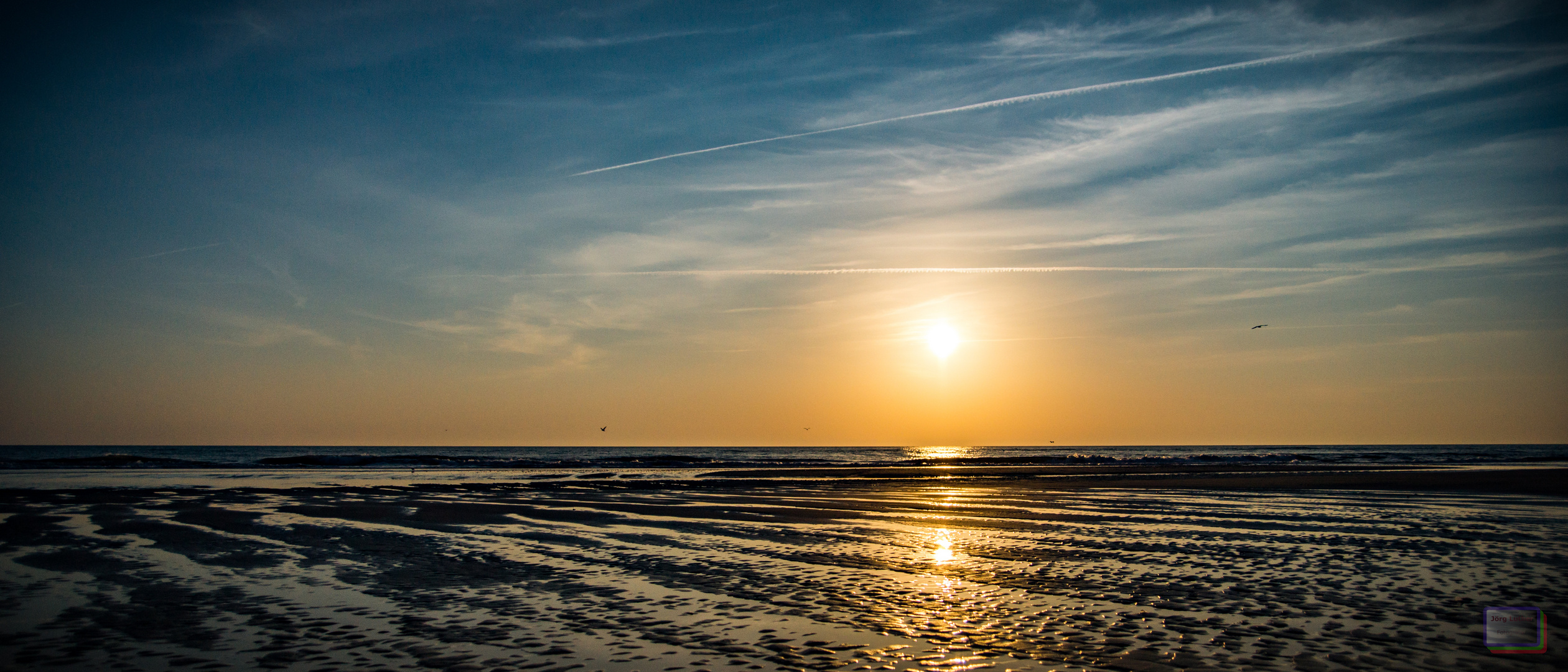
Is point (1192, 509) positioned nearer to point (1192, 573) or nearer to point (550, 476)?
point (1192, 573)

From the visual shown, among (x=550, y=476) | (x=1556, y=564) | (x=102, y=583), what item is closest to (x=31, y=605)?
(x=102, y=583)

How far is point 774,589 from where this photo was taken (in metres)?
9.88

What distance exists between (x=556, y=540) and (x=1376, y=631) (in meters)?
12.5

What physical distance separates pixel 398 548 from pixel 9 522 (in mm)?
11148

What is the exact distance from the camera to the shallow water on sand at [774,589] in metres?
6.86

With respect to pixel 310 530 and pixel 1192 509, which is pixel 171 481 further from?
pixel 1192 509

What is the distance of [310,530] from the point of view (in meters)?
16.7

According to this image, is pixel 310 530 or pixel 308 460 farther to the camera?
pixel 308 460

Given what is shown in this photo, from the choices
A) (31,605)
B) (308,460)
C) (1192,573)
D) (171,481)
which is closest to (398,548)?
(31,605)

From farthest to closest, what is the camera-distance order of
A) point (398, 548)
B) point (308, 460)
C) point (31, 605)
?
point (308, 460) → point (398, 548) → point (31, 605)

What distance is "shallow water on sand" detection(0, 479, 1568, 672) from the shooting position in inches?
270

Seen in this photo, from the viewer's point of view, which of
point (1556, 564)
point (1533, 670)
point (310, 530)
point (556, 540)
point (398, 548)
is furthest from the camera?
point (310, 530)

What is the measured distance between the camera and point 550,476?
45.8 m

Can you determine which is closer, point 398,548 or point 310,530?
point 398,548
